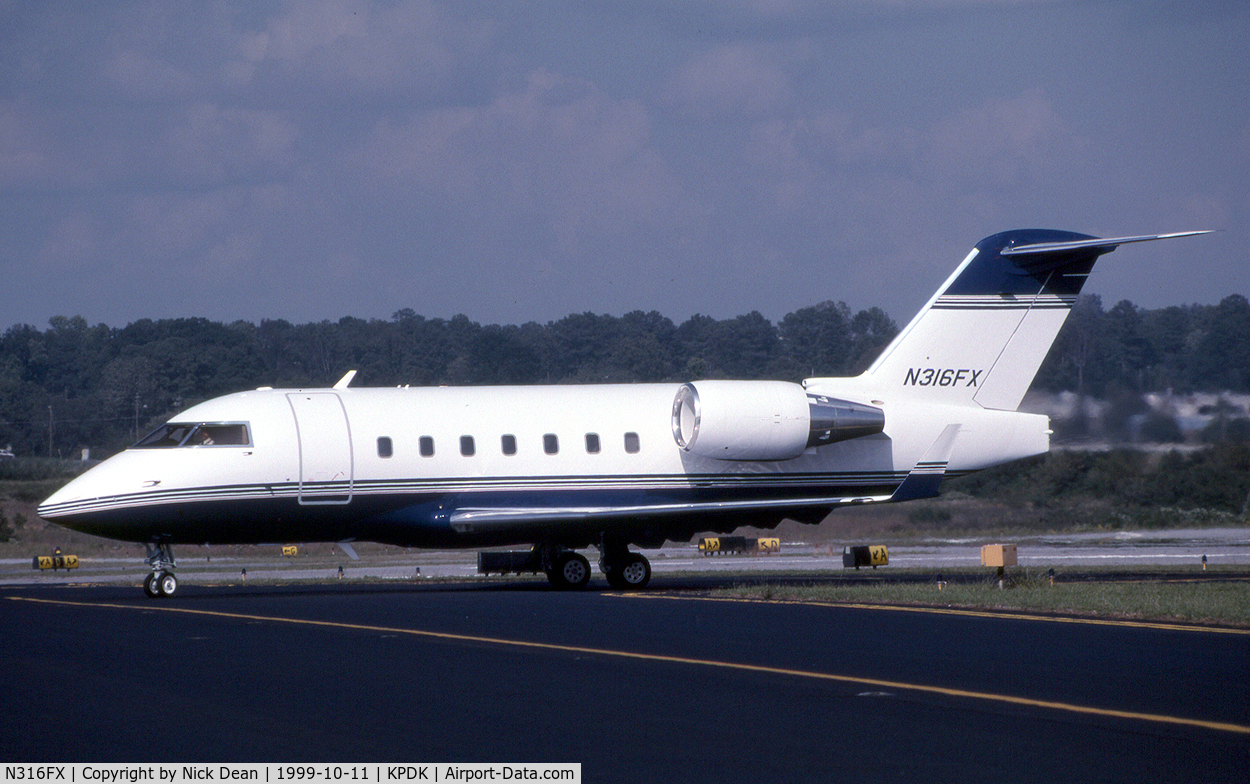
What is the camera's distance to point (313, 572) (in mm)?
42438

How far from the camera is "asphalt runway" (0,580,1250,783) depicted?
350 inches

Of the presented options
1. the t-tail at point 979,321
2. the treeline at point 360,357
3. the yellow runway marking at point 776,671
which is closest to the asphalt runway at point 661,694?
the yellow runway marking at point 776,671

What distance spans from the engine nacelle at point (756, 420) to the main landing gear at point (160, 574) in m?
9.59

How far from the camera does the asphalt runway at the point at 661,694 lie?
8.89m

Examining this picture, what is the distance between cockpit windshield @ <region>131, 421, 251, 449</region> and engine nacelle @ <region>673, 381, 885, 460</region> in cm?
806

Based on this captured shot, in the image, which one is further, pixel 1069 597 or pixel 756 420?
pixel 756 420

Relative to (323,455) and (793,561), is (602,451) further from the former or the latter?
(793,561)

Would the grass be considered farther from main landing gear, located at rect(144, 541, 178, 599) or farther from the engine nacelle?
main landing gear, located at rect(144, 541, 178, 599)

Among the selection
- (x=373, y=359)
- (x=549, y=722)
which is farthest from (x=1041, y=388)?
(x=373, y=359)

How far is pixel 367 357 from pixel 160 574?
288ft

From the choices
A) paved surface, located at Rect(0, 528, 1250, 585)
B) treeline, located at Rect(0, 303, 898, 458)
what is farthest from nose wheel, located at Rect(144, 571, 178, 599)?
treeline, located at Rect(0, 303, 898, 458)

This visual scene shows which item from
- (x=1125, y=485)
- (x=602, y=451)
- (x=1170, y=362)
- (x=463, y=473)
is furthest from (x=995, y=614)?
(x=1125, y=485)

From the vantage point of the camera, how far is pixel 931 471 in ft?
84.4

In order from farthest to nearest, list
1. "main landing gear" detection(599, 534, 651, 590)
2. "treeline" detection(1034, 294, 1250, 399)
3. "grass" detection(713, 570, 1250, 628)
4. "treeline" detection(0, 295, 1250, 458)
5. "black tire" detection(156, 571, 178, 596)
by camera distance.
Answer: "treeline" detection(0, 295, 1250, 458), "treeline" detection(1034, 294, 1250, 399), "main landing gear" detection(599, 534, 651, 590), "black tire" detection(156, 571, 178, 596), "grass" detection(713, 570, 1250, 628)
